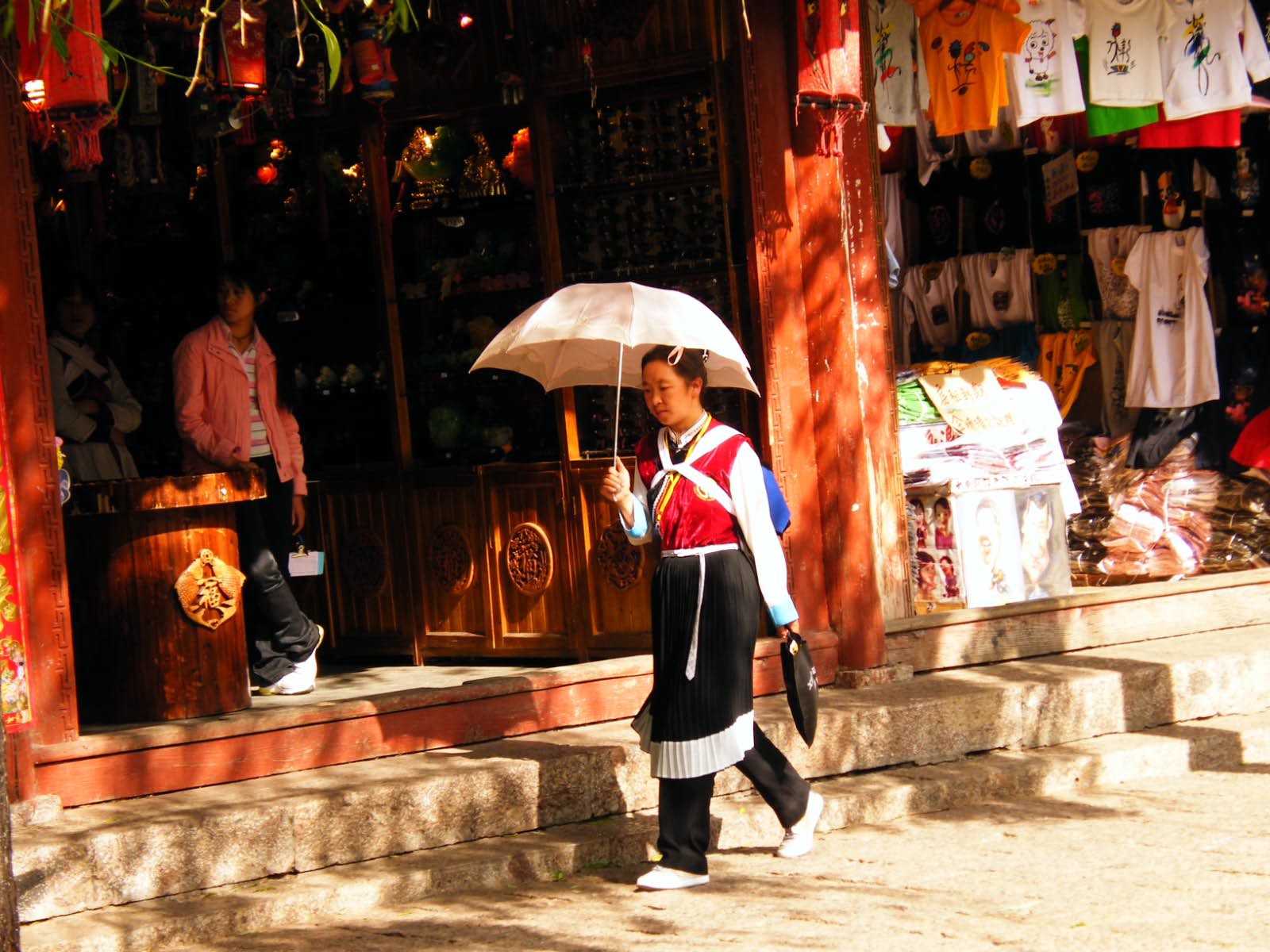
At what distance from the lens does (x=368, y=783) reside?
608cm

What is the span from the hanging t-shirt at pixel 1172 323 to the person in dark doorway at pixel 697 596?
15.8ft

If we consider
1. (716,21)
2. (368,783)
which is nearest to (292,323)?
(716,21)

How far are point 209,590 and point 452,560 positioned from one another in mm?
1983

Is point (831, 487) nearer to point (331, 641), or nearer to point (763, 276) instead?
point (763, 276)

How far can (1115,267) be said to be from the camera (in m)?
10.0

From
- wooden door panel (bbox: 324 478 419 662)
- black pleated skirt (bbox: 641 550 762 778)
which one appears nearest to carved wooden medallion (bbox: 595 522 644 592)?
wooden door panel (bbox: 324 478 419 662)

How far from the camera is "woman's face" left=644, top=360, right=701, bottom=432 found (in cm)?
567

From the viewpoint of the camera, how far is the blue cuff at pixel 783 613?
18.7 feet

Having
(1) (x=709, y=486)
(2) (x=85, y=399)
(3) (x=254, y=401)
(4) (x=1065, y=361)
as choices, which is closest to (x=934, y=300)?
(4) (x=1065, y=361)

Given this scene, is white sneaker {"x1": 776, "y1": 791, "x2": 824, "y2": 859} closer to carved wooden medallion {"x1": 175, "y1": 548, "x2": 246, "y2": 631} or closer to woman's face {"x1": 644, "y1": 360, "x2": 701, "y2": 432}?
woman's face {"x1": 644, "y1": 360, "x2": 701, "y2": 432}

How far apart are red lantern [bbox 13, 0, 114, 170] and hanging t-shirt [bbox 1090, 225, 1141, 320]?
618 centimetres

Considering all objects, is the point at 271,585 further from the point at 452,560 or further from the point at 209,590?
the point at 452,560

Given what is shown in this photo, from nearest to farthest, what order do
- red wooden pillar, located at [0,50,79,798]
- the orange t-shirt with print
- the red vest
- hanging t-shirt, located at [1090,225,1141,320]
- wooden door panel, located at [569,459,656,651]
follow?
1. the red vest
2. red wooden pillar, located at [0,50,79,798]
3. wooden door panel, located at [569,459,656,651]
4. the orange t-shirt with print
5. hanging t-shirt, located at [1090,225,1141,320]

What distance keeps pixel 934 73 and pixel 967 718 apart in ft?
10.5
